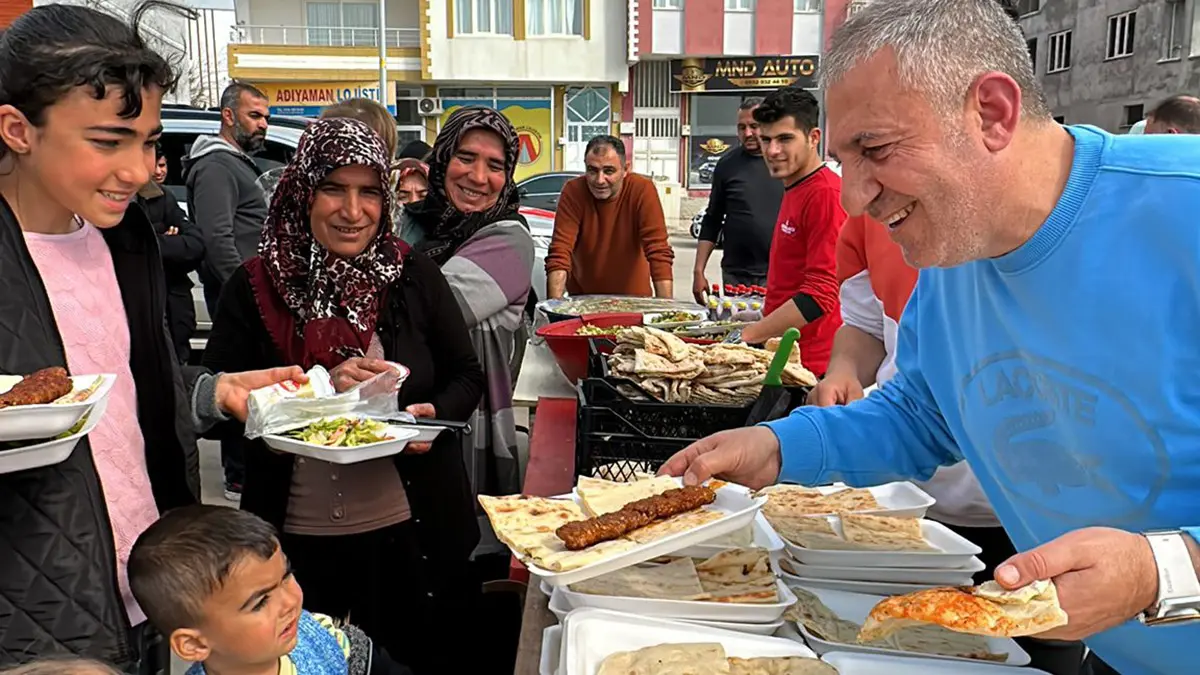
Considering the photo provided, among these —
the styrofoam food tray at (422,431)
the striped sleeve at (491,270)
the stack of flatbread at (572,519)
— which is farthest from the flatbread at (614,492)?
the striped sleeve at (491,270)

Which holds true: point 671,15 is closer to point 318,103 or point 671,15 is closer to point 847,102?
point 318,103

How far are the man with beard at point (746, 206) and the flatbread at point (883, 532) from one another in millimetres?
4197

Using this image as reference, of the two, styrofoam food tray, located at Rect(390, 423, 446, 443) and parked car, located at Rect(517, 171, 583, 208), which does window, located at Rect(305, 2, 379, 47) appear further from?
styrofoam food tray, located at Rect(390, 423, 446, 443)

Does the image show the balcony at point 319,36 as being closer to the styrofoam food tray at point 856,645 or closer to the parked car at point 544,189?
the parked car at point 544,189

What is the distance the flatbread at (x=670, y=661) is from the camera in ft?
4.43

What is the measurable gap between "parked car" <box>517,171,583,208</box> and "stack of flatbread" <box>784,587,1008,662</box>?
15233 mm

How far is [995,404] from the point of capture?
1.47 meters

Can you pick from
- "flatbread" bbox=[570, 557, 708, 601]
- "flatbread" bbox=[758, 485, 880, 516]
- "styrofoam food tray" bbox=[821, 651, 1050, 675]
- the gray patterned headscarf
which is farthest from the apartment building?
"styrofoam food tray" bbox=[821, 651, 1050, 675]

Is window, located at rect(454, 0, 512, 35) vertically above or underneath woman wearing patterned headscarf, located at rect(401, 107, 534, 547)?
above

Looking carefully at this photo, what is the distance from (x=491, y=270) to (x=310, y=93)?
22.8 meters

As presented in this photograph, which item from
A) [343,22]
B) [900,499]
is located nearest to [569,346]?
[900,499]

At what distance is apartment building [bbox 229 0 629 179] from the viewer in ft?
76.8

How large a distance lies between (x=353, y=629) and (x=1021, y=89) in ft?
5.92

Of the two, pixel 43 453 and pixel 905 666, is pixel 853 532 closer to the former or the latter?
pixel 905 666
